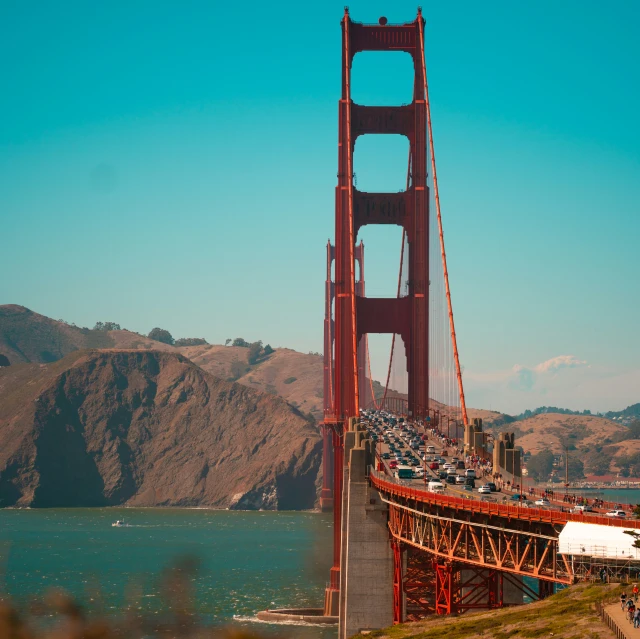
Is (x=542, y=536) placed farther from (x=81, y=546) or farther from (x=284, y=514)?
(x=284, y=514)

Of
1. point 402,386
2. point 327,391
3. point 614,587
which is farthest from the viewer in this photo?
point 327,391

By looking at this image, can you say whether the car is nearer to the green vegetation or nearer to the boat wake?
the green vegetation

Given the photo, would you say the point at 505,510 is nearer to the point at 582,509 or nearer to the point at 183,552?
the point at 582,509

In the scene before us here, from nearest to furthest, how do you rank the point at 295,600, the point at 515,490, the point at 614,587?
1. the point at 614,587
2. the point at 515,490
3. the point at 295,600

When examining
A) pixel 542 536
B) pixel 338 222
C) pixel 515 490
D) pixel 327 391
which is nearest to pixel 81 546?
pixel 327 391

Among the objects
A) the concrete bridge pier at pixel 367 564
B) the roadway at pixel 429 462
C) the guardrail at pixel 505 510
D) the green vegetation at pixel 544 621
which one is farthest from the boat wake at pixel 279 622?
the green vegetation at pixel 544 621

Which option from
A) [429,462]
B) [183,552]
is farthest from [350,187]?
[183,552]

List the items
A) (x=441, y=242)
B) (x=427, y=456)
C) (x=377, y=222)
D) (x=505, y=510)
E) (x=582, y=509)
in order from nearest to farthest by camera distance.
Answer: (x=505, y=510) → (x=582, y=509) → (x=427, y=456) → (x=441, y=242) → (x=377, y=222)

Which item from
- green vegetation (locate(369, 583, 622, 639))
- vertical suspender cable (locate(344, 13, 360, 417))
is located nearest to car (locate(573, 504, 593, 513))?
green vegetation (locate(369, 583, 622, 639))
